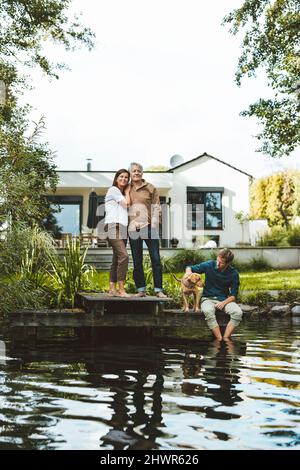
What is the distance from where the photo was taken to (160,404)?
170 inches

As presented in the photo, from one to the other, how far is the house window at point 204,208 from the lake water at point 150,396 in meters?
18.0

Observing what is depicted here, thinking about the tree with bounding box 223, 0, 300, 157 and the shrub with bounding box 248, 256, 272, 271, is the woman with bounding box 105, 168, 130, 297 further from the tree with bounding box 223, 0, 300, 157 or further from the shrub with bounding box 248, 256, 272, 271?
the shrub with bounding box 248, 256, 272, 271

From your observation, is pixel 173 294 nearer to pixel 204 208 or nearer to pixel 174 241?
pixel 174 241

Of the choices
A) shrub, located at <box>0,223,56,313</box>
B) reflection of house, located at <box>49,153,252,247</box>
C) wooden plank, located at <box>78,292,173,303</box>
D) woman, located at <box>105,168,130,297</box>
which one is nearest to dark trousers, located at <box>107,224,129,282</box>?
woman, located at <box>105,168,130,297</box>

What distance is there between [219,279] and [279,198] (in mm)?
23769

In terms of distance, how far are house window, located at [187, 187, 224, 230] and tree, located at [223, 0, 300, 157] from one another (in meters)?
11.2

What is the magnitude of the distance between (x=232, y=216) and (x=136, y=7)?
1153cm

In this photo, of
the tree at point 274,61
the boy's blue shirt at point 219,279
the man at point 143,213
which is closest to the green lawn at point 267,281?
the tree at point 274,61

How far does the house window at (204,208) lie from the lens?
25828 mm

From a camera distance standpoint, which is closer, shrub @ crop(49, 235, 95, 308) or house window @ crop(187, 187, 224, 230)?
shrub @ crop(49, 235, 95, 308)

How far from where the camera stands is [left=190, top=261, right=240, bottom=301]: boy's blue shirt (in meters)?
7.90

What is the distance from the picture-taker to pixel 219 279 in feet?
26.0

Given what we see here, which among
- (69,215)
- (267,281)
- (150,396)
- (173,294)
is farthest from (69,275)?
(69,215)

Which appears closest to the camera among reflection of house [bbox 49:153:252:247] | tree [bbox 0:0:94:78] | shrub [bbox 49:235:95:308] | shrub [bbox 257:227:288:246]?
shrub [bbox 49:235:95:308]
